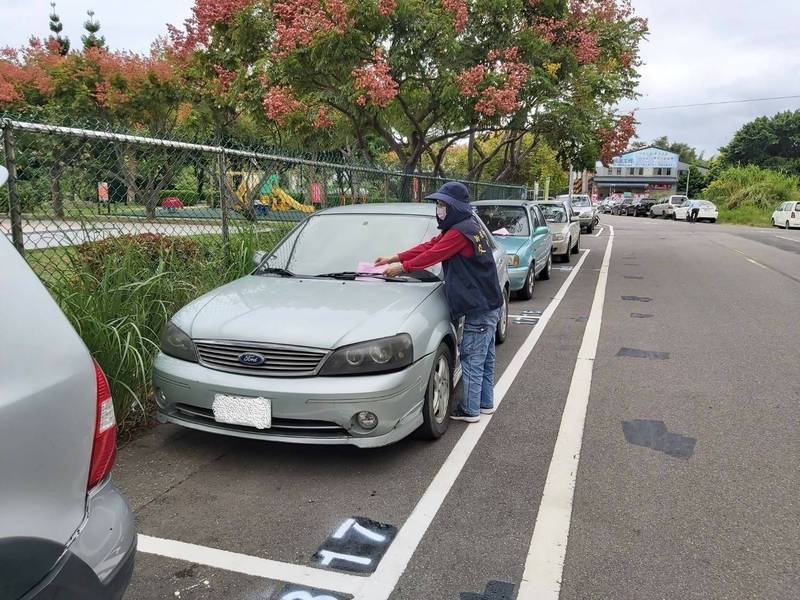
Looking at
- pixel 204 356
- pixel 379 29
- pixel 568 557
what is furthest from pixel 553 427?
A: pixel 379 29

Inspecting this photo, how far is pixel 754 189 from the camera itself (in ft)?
139

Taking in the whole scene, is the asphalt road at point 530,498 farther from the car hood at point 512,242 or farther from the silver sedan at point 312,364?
the car hood at point 512,242

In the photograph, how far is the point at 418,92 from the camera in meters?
13.1

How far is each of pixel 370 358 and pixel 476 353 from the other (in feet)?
3.70

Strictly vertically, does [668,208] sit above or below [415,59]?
below

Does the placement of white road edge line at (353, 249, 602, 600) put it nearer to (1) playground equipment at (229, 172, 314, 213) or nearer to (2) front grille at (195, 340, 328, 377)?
(2) front grille at (195, 340, 328, 377)

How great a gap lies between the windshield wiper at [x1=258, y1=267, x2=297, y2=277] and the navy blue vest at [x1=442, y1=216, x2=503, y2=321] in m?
1.26

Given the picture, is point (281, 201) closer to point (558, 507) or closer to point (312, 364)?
point (312, 364)

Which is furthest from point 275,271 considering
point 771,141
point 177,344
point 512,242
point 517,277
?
point 771,141

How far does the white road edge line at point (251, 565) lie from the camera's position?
2.63 m

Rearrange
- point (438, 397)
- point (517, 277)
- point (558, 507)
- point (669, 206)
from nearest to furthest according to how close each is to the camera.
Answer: point (558, 507) < point (438, 397) < point (517, 277) < point (669, 206)

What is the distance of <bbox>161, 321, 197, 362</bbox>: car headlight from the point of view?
3666 millimetres

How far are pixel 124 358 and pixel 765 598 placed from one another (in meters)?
3.83

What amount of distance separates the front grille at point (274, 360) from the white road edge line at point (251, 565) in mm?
960
